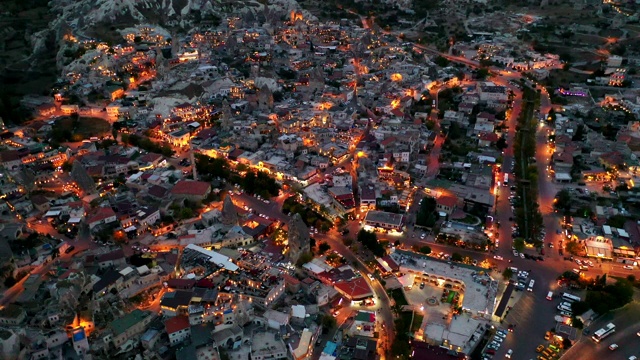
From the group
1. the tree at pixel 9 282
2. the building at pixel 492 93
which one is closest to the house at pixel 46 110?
the tree at pixel 9 282

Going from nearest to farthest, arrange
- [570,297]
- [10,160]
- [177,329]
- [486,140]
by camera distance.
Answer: [177,329] → [570,297] → [10,160] → [486,140]

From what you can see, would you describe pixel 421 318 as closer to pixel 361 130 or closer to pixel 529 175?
pixel 529 175

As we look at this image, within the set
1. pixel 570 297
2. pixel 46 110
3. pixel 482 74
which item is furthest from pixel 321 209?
pixel 482 74

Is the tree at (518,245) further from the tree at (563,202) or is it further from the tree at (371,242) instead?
the tree at (371,242)

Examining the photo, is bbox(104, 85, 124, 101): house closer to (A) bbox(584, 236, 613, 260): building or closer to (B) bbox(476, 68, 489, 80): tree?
(B) bbox(476, 68, 489, 80): tree

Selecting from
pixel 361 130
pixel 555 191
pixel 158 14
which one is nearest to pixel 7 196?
pixel 361 130

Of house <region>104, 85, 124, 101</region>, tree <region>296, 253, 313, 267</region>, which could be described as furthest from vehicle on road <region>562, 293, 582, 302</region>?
house <region>104, 85, 124, 101</region>

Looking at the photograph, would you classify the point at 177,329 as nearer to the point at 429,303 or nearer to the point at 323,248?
the point at 323,248
